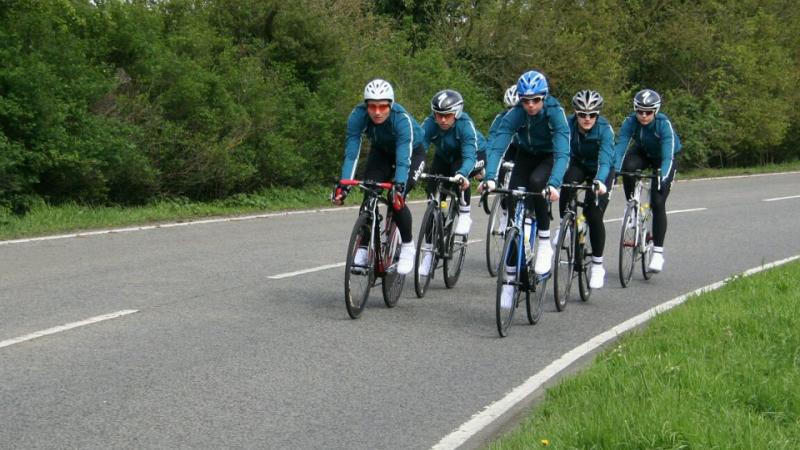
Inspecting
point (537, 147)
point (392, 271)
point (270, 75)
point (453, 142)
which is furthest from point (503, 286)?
point (270, 75)

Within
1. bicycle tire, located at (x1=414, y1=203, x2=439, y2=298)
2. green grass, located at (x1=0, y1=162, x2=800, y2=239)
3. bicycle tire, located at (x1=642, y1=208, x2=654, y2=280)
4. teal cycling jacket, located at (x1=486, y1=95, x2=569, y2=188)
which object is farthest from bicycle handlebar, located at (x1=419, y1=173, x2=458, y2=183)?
green grass, located at (x1=0, y1=162, x2=800, y2=239)

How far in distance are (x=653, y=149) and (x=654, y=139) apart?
0.18m

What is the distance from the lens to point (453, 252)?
1158 cm

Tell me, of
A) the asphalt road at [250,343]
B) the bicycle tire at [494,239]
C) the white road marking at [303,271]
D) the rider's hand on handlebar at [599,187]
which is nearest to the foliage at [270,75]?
the asphalt road at [250,343]

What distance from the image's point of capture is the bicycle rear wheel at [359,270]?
9266mm

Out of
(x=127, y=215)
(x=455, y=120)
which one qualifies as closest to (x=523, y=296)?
(x=455, y=120)

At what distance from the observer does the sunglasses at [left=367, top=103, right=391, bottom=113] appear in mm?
9617

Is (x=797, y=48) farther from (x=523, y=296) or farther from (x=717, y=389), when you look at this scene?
(x=717, y=389)

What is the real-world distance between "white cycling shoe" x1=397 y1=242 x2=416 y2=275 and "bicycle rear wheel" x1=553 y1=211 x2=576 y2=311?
49.3 inches

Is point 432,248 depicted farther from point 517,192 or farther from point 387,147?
point 517,192

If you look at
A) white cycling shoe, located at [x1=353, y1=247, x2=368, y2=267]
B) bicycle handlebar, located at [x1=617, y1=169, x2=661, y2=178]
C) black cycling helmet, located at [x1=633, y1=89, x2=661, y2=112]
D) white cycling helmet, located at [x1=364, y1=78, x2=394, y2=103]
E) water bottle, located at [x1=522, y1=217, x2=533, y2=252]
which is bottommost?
white cycling shoe, located at [x1=353, y1=247, x2=368, y2=267]

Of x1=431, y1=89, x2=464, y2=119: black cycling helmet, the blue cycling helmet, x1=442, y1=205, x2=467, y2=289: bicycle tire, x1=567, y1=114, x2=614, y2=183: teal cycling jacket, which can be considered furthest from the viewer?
x1=442, y1=205, x2=467, y2=289: bicycle tire

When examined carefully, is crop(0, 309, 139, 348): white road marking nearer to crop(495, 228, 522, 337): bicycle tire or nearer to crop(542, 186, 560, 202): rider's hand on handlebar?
crop(495, 228, 522, 337): bicycle tire

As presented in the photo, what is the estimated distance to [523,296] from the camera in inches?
420
